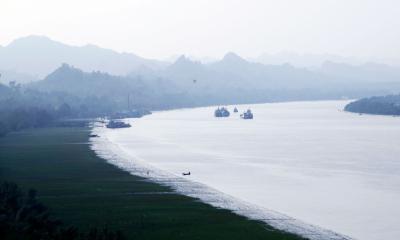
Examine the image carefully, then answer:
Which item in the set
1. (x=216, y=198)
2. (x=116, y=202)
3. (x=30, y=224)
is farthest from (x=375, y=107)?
(x=30, y=224)

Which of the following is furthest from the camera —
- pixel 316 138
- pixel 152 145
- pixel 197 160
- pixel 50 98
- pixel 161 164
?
pixel 50 98

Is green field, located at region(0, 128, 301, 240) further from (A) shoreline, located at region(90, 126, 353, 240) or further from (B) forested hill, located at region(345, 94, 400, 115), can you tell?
(B) forested hill, located at region(345, 94, 400, 115)

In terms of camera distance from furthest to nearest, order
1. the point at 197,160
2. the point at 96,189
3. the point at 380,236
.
Result: the point at 197,160, the point at 96,189, the point at 380,236

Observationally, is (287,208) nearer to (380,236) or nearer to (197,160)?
(380,236)

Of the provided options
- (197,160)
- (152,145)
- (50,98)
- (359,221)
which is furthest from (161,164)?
(50,98)

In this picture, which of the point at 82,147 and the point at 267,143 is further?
the point at 267,143
